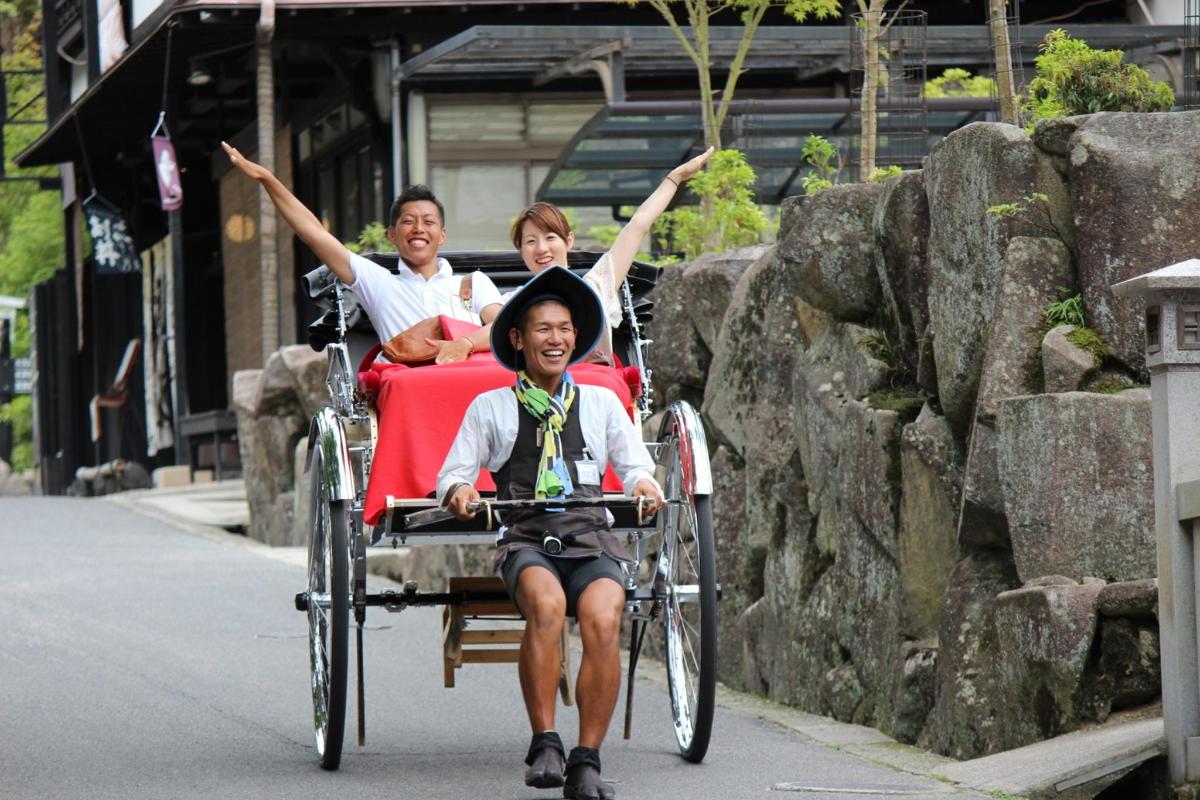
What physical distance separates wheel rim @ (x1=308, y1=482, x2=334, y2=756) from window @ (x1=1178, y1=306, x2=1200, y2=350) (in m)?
3.12

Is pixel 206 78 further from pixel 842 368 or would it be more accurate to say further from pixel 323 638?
pixel 323 638

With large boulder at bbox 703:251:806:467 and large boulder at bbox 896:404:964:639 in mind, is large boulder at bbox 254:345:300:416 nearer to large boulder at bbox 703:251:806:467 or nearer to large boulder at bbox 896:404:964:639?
large boulder at bbox 703:251:806:467

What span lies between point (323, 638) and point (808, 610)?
314 centimetres

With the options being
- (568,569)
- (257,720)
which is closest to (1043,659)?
(568,569)

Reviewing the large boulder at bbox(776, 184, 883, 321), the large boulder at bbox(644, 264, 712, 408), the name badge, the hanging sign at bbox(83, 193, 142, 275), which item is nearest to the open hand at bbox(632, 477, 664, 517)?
the name badge

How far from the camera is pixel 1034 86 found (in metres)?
10.1

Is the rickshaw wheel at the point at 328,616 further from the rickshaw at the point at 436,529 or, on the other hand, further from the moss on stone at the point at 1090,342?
the moss on stone at the point at 1090,342

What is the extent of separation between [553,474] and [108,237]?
28771mm

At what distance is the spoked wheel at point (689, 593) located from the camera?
7191mm

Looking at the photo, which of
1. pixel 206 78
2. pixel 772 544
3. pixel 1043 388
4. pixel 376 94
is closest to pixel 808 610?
pixel 772 544

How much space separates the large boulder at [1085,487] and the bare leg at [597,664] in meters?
2.13

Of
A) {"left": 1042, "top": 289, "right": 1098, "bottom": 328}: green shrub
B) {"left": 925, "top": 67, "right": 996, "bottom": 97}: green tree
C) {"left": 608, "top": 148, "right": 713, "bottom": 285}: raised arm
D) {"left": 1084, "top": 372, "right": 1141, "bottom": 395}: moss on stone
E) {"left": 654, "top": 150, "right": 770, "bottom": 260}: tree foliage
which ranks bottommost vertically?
{"left": 1084, "top": 372, "right": 1141, "bottom": 395}: moss on stone

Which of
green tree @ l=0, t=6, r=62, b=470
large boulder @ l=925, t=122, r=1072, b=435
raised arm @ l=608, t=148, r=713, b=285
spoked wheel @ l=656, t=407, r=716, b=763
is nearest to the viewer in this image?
spoked wheel @ l=656, t=407, r=716, b=763

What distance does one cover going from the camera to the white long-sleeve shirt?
22.9ft
